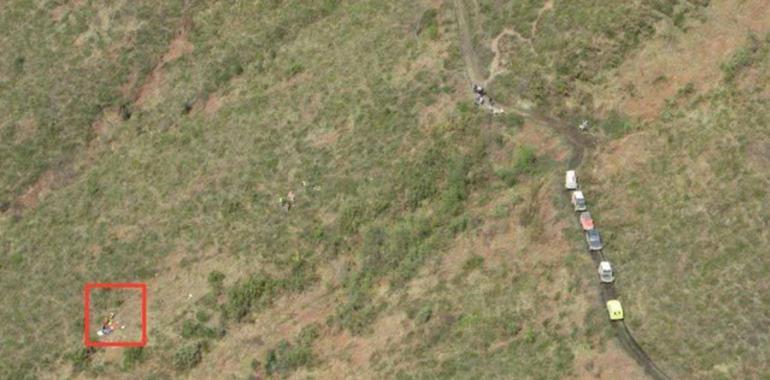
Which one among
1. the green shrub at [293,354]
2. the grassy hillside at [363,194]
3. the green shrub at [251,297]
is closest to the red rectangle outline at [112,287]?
the grassy hillside at [363,194]

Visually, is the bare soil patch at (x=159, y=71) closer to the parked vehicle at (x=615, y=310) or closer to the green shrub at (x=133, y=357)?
the green shrub at (x=133, y=357)

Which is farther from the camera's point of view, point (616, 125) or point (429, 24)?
point (429, 24)

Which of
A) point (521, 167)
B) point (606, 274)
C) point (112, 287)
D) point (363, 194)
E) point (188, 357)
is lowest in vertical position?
point (606, 274)

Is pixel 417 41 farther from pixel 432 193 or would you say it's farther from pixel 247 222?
pixel 247 222

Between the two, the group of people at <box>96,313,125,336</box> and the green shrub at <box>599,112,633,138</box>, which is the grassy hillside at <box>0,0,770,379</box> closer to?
the green shrub at <box>599,112,633,138</box>

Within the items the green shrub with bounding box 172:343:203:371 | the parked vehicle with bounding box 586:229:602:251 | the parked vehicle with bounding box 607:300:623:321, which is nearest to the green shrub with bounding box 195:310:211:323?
the green shrub with bounding box 172:343:203:371

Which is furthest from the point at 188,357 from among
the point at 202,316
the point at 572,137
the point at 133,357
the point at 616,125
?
the point at 616,125

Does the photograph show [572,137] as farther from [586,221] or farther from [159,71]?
[159,71]
